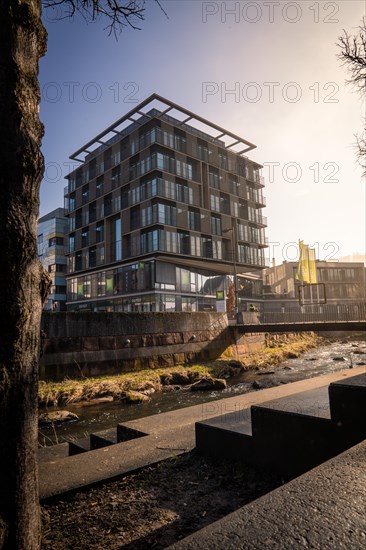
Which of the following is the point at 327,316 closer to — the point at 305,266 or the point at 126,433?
the point at 305,266

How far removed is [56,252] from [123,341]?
40558 millimetres

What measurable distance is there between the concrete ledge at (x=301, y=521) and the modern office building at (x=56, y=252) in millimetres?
53166

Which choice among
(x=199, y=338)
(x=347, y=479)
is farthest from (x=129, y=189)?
(x=347, y=479)

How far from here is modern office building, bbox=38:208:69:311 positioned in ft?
172

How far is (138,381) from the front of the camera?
1448 cm

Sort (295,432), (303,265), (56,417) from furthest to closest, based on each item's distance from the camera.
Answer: (303,265), (56,417), (295,432)

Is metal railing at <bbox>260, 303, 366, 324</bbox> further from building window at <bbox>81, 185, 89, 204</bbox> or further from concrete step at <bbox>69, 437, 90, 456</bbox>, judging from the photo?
building window at <bbox>81, 185, 89, 204</bbox>

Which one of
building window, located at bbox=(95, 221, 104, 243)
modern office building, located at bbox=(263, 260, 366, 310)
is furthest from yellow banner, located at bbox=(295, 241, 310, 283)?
modern office building, located at bbox=(263, 260, 366, 310)

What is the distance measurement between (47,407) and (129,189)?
2777cm

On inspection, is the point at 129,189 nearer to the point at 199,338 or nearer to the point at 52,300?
the point at 199,338

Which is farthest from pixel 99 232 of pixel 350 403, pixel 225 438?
pixel 350 403

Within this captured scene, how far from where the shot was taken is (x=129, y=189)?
36.2 m

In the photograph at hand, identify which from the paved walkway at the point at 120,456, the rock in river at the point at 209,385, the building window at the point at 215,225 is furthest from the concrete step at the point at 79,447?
the building window at the point at 215,225

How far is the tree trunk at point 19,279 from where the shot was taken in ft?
6.23
